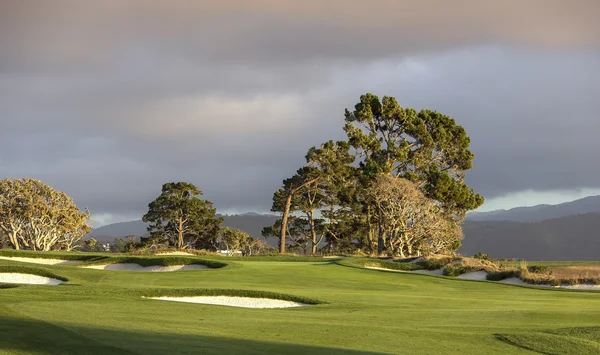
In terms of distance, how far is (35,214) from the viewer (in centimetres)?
5319

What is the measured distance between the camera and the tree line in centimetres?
5144

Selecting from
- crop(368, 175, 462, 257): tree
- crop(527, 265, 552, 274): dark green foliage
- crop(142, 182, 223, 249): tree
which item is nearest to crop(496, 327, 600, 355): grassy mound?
crop(527, 265, 552, 274): dark green foliage

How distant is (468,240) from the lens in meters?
176

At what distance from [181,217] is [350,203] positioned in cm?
1633

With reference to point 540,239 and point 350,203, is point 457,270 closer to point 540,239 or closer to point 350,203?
point 350,203

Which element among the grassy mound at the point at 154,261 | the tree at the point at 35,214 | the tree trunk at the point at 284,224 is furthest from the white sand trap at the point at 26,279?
the tree trunk at the point at 284,224

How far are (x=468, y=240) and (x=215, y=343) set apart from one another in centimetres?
17198

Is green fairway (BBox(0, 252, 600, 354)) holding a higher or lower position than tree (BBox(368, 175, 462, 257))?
lower

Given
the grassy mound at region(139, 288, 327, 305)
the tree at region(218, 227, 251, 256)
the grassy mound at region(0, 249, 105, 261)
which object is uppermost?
the tree at region(218, 227, 251, 256)

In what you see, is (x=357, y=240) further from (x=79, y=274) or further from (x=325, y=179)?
(x=79, y=274)

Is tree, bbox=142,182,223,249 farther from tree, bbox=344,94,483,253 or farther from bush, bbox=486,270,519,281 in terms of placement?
bush, bbox=486,270,519,281

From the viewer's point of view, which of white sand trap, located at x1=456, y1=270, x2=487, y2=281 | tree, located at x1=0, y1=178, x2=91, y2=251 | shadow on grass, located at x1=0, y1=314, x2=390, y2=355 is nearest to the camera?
shadow on grass, located at x1=0, y1=314, x2=390, y2=355

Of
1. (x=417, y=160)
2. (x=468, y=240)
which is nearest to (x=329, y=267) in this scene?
(x=417, y=160)

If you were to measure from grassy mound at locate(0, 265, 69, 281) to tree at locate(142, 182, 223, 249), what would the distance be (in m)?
Answer: 38.4
